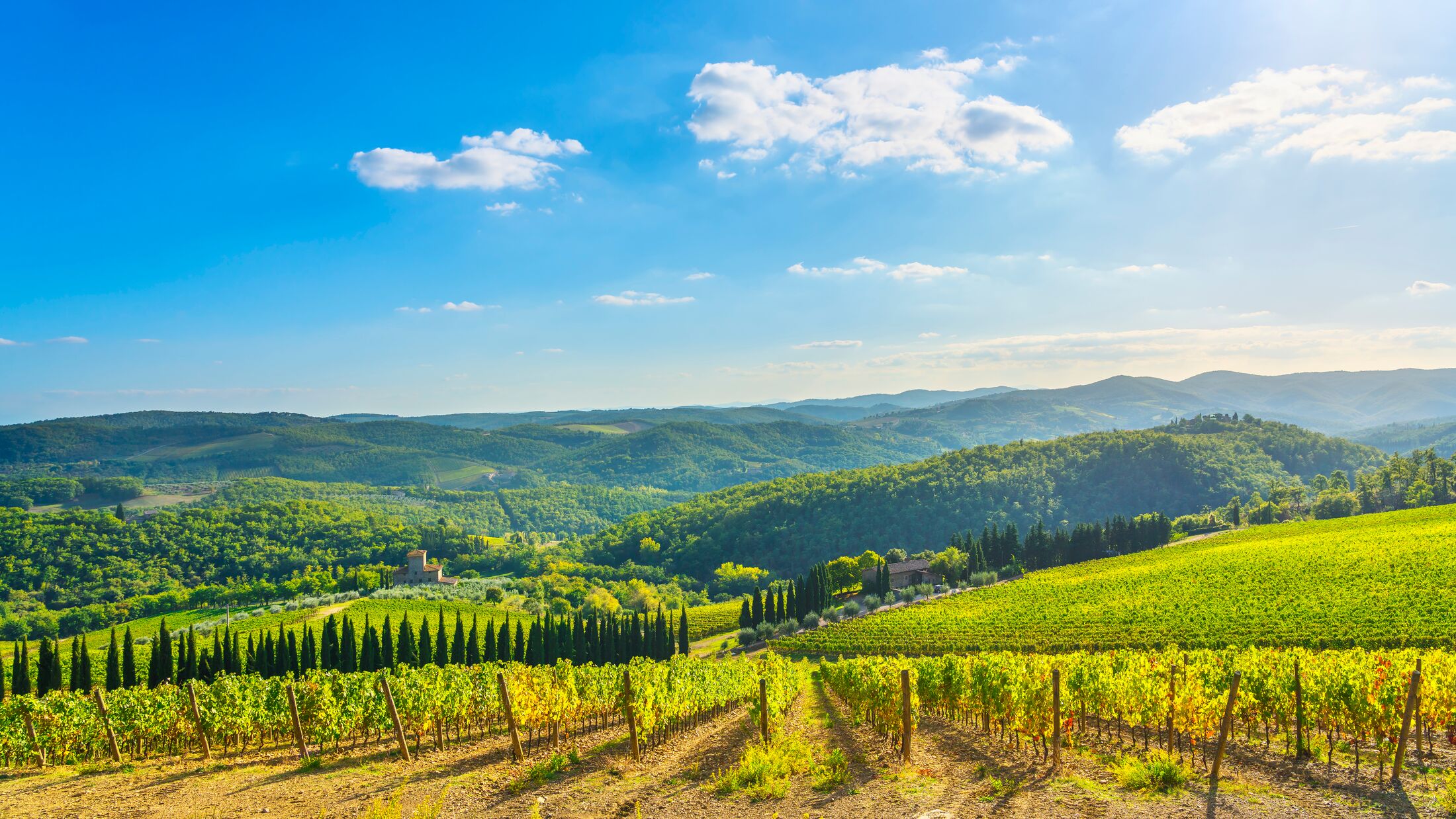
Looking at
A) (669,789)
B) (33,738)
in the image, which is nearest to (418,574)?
(33,738)

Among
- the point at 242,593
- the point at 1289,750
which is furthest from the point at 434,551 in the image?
the point at 1289,750

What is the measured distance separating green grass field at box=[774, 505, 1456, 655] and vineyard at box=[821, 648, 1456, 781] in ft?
86.5

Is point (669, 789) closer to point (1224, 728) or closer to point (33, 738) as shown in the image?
point (1224, 728)

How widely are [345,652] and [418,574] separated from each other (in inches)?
2911

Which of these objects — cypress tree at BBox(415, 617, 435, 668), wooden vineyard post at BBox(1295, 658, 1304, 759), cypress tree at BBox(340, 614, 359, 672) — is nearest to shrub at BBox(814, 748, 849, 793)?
wooden vineyard post at BBox(1295, 658, 1304, 759)

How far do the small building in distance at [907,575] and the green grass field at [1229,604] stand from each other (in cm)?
1898

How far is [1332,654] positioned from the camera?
833 inches

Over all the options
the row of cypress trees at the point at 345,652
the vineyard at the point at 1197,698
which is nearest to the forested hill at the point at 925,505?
the row of cypress trees at the point at 345,652

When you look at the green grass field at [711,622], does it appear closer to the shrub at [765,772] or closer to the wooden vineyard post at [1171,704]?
the shrub at [765,772]

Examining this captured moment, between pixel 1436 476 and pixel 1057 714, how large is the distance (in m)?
155

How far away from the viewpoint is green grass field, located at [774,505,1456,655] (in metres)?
44.1

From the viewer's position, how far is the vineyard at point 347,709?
21.8m

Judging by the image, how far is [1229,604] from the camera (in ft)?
176

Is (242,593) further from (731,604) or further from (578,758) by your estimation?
(578,758)
